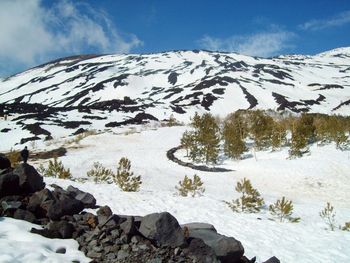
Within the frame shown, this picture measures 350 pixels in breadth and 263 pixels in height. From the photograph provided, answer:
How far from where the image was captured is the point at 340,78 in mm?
171750

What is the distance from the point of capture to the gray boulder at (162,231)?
25.9ft

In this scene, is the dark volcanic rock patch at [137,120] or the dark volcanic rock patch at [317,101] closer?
the dark volcanic rock patch at [137,120]

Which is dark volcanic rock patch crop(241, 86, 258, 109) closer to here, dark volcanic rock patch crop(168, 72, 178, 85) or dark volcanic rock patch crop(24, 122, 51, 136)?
dark volcanic rock patch crop(168, 72, 178, 85)

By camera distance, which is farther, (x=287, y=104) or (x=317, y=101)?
(x=317, y=101)

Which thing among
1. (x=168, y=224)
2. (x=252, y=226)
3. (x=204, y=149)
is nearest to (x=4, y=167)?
(x=168, y=224)

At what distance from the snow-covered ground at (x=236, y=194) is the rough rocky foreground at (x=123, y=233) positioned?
0.42 metres

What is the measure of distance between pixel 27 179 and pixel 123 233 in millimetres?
3763

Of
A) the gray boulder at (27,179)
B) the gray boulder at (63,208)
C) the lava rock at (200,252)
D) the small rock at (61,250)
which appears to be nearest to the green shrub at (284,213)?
the lava rock at (200,252)

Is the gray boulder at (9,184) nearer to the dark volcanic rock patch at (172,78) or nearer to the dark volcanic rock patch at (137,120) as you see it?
the dark volcanic rock patch at (137,120)

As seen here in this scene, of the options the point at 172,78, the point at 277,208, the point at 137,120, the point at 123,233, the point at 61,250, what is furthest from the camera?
the point at 172,78

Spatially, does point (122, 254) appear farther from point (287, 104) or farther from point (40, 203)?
point (287, 104)

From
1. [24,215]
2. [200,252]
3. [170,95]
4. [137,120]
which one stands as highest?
[170,95]

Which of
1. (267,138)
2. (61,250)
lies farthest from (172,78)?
(61,250)

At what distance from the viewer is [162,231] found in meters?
7.98
